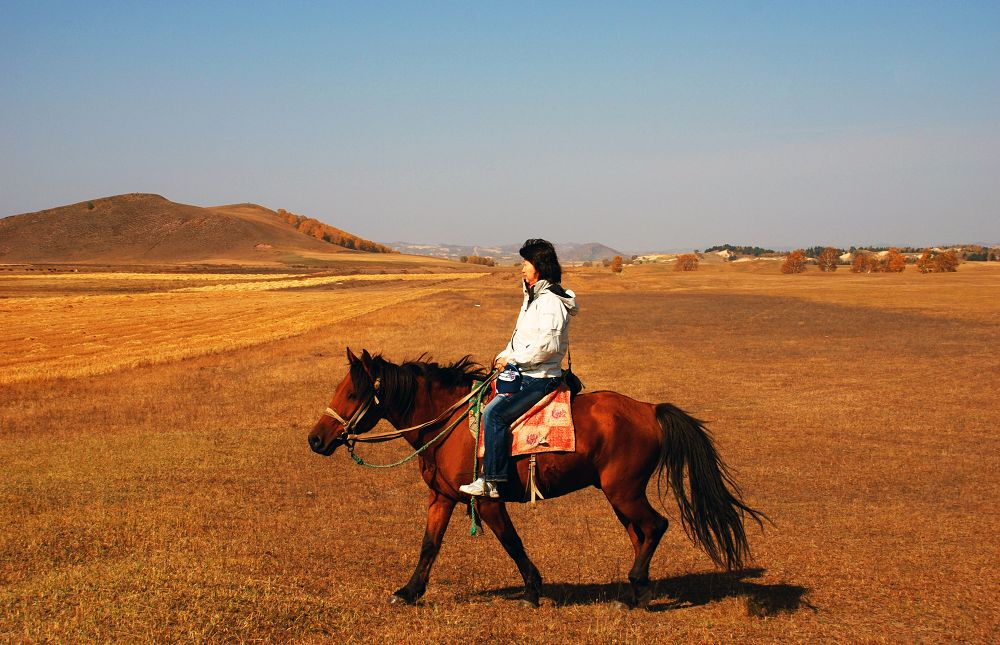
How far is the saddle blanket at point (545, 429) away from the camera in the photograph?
292 inches

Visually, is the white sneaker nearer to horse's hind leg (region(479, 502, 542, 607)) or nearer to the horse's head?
horse's hind leg (region(479, 502, 542, 607))

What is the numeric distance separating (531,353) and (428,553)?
85.6 inches

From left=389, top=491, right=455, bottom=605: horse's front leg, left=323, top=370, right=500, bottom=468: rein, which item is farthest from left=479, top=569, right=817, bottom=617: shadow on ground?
left=323, top=370, right=500, bottom=468: rein

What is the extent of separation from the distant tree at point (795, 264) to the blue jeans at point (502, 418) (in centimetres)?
9367

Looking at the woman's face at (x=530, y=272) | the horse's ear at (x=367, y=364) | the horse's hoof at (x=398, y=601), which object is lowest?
the horse's hoof at (x=398, y=601)

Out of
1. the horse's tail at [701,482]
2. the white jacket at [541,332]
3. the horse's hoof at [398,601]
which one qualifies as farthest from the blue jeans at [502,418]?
the horse's hoof at [398,601]

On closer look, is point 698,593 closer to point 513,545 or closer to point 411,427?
point 513,545

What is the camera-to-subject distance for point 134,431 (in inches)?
679

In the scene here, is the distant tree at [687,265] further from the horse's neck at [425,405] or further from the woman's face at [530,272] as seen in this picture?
the woman's face at [530,272]

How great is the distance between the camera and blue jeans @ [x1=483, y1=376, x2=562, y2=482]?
24.1 feet

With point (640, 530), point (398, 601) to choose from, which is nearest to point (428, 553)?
point (398, 601)

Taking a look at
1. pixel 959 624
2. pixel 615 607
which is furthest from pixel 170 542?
pixel 959 624

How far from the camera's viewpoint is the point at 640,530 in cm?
749

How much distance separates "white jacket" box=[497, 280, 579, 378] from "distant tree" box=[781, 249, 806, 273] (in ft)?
307
